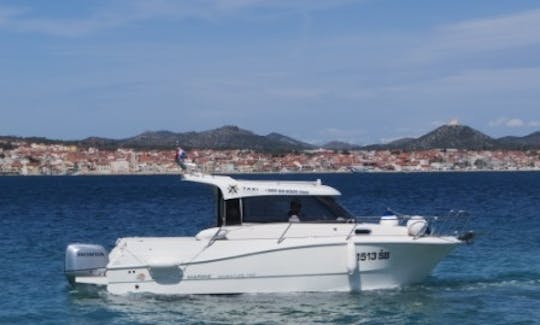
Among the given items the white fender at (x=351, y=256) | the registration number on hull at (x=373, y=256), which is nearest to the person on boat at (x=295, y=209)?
the white fender at (x=351, y=256)

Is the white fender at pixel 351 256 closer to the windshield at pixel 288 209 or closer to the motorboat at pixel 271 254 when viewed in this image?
the motorboat at pixel 271 254

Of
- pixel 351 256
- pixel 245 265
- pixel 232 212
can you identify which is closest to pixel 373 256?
pixel 351 256

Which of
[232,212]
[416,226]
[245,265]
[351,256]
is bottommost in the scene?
[245,265]

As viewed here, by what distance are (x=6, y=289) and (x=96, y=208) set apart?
3955cm

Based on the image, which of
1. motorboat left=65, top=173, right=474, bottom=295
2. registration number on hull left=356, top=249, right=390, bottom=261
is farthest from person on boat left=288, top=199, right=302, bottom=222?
registration number on hull left=356, top=249, right=390, bottom=261

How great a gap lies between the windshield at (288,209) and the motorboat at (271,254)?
0.02 meters

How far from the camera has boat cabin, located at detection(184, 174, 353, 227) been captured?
20031 millimetres

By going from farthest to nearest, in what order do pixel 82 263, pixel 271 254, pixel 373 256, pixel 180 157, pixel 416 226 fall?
pixel 180 157
pixel 82 263
pixel 416 226
pixel 373 256
pixel 271 254

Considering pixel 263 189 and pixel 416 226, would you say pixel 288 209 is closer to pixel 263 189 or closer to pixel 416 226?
pixel 263 189

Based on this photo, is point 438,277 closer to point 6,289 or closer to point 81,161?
point 6,289

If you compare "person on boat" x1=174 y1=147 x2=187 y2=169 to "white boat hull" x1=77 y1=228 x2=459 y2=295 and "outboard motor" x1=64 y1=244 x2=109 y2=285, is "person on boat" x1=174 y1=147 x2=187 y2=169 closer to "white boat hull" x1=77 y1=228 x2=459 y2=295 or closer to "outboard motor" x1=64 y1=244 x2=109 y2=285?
"white boat hull" x1=77 y1=228 x2=459 y2=295

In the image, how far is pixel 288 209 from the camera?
20.1 meters

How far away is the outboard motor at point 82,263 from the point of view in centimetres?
1992

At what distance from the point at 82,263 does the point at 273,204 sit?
3.97 metres
